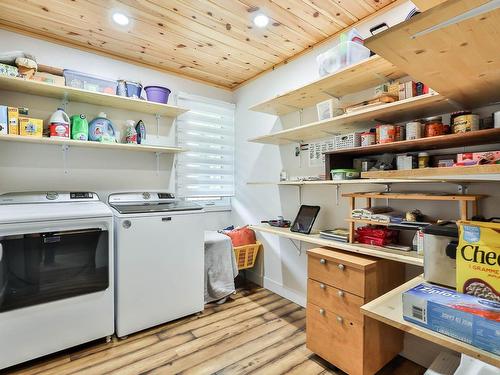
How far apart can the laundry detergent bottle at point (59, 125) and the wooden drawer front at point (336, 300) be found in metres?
2.28

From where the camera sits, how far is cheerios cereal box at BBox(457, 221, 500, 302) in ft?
2.57

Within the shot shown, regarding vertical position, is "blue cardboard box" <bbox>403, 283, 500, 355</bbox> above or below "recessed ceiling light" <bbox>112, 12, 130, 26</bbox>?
below

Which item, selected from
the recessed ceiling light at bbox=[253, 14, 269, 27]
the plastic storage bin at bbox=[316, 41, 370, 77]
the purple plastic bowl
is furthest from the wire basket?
the purple plastic bowl

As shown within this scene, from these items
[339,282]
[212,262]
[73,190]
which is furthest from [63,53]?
[339,282]

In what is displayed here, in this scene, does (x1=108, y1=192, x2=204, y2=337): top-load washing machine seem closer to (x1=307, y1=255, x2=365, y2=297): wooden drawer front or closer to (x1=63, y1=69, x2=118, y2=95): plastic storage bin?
(x1=63, y1=69, x2=118, y2=95): plastic storage bin

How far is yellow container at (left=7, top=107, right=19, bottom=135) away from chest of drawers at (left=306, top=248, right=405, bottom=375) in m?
2.41

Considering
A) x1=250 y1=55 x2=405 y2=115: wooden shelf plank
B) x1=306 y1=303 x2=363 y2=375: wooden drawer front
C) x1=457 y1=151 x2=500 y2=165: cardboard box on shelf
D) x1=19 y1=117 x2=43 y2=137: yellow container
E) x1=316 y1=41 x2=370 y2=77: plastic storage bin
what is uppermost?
x1=316 y1=41 x2=370 y2=77: plastic storage bin

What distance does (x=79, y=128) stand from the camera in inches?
92.3

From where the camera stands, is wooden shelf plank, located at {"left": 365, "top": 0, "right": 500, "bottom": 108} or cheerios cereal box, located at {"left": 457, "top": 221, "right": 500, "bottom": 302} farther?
cheerios cereal box, located at {"left": 457, "top": 221, "right": 500, "bottom": 302}

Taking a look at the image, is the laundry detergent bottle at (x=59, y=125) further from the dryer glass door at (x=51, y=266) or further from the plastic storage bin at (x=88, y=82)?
the dryer glass door at (x=51, y=266)

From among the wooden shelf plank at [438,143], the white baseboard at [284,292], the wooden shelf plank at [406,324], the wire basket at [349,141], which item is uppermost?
the wire basket at [349,141]

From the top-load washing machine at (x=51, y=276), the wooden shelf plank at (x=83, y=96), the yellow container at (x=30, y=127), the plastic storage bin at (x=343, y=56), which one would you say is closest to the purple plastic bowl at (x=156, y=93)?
the wooden shelf plank at (x=83, y=96)

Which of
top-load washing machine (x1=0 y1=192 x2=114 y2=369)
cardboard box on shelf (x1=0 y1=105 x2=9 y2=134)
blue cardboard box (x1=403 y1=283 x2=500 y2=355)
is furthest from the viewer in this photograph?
cardboard box on shelf (x1=0 y1=105 x2=9 y2=134)

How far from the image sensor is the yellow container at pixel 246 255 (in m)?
2.98
